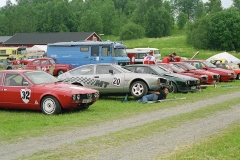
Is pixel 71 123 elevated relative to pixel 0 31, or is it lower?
lower

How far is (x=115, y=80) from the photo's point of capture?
16.1 metres

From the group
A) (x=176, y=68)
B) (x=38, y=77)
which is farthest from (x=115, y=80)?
(x=176, y=68)

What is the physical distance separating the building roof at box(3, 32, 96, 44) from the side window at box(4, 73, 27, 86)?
61383 millimetres

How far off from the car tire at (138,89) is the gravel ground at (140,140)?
11.1 feet

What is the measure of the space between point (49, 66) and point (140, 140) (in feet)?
77.2

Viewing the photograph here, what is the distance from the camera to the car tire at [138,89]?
51.9ft

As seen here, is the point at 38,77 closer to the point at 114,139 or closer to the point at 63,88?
→ the point at 63,88

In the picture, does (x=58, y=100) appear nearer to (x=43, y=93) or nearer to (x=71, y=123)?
(x=43, y=93)

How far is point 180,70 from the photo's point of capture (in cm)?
2186

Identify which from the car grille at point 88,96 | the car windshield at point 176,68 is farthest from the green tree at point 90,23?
the car grille at point 88,96

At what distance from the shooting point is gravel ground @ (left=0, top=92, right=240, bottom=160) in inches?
287

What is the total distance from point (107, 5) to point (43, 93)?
12230 cm

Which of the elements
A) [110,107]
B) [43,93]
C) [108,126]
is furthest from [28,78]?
[108,126]

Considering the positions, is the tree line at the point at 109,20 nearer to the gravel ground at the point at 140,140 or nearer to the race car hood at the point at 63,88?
the race car hood at the point at 63,88
